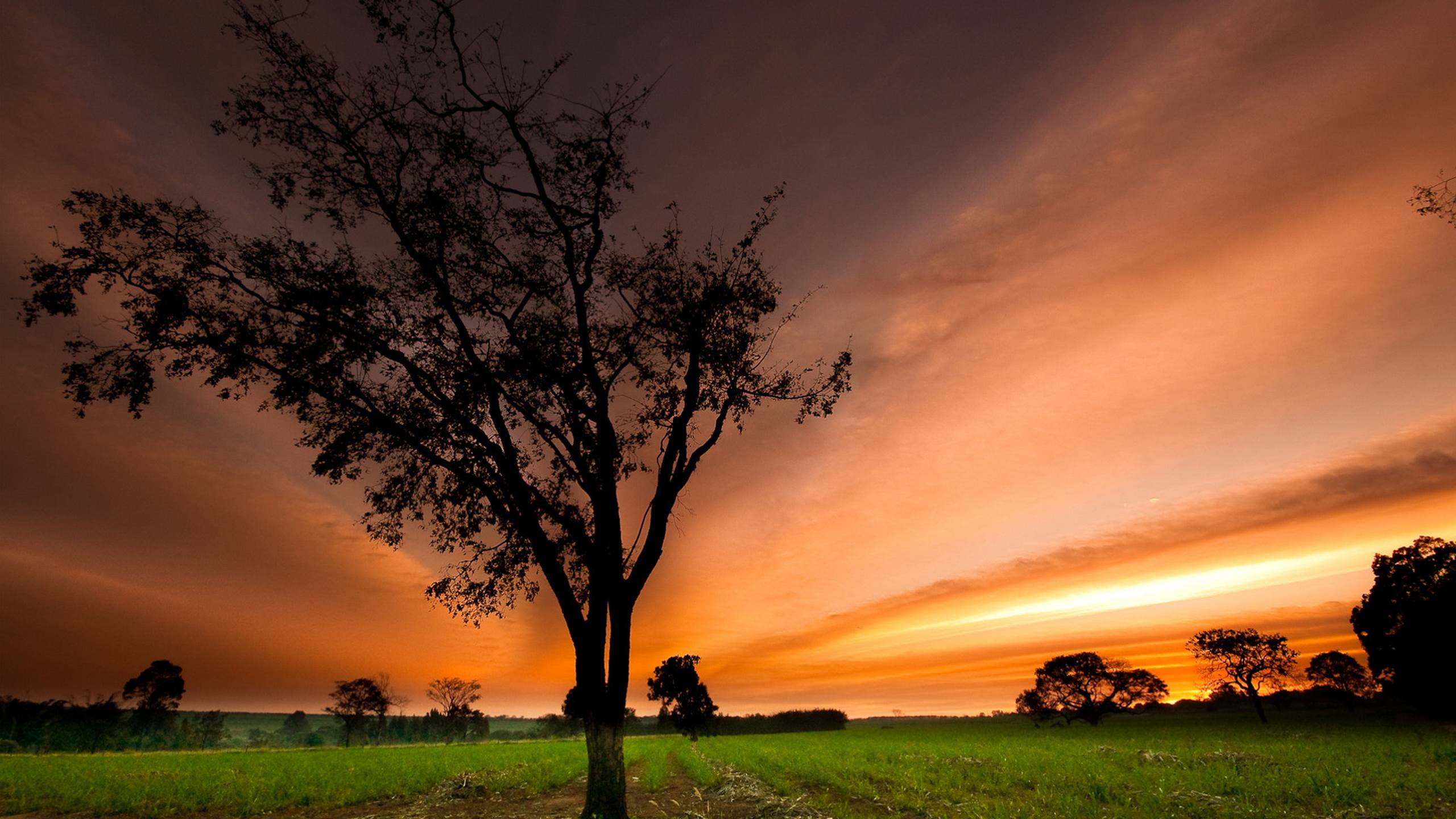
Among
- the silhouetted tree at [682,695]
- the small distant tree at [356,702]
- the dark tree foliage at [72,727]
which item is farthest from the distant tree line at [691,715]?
the dark tree foliage at [72,727]

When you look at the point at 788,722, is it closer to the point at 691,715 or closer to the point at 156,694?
the point at 691,715

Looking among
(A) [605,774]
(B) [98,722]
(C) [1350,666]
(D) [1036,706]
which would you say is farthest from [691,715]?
(B) [98,722]

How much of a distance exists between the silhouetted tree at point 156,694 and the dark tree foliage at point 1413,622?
214242mm

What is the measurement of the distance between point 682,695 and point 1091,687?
72554mm

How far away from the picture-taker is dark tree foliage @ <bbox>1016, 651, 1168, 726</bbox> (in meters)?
91.2

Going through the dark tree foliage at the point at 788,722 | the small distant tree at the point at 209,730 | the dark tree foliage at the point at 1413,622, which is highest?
the dark tree foliage at the point at 1413,622

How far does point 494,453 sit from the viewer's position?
1473 centimetres

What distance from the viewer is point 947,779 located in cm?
2178

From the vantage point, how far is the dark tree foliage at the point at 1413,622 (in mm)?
48250

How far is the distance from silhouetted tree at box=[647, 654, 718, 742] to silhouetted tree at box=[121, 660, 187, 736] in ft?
404

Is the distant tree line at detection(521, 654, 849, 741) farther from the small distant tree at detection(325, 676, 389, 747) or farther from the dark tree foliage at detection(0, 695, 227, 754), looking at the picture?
the dark tree foliage at detection(0, 695, 227, 754)

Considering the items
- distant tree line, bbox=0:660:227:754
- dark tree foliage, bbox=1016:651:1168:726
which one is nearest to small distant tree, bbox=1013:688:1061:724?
dark tree foliage, bbox=1016:651:1168:726

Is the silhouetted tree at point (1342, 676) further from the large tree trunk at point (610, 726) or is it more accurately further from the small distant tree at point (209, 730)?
the small distant tree at point (209, 730)

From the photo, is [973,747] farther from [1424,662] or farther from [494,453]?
[1424,662]
